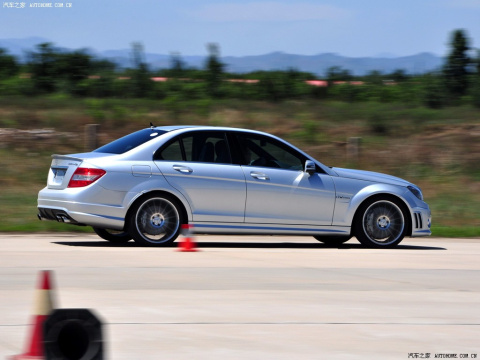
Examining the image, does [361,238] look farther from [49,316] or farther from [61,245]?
[49,316]

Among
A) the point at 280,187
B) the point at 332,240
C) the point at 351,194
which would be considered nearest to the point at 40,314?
the point at 280,187

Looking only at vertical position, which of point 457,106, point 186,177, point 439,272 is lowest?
point 439,272

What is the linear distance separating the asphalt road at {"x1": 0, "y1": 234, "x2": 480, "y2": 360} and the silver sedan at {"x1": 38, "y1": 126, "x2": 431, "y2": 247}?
13.7 inches

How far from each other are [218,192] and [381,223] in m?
2.40

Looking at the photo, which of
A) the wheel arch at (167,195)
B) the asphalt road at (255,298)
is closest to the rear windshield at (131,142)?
the wheel arch at (167,195)

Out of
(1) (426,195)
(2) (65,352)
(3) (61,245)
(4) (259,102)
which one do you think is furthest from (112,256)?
(4) (259,102)

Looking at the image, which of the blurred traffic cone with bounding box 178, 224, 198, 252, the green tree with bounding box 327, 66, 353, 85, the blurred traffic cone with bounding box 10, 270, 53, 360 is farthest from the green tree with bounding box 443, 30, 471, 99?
the blurred traffic cone with bounding box 10, 270, 53, 360

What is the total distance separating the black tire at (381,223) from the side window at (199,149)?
2.02m

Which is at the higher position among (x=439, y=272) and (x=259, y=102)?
(x=259, y=102)

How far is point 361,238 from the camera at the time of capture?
12.9 meters

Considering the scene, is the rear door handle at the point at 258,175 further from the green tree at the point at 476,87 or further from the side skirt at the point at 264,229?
the green tree at the point at 476,87

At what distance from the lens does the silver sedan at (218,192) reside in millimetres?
11898

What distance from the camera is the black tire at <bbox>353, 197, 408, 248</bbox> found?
12.9 m

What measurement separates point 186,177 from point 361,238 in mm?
2622
